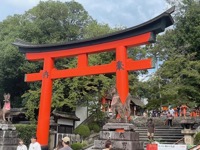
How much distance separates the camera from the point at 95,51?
49.9ft

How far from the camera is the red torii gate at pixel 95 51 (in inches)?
526

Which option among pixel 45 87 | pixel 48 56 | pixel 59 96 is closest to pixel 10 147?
pixel 45 87

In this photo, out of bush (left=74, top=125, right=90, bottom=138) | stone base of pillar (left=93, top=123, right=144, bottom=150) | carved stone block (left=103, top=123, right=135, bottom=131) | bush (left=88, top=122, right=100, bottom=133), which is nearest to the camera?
stone base of pillar (left=93, top=123, right=144, bottom=150)

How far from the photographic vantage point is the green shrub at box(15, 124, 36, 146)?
58.3 ft

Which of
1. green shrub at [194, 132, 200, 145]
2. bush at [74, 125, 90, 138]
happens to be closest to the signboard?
green shrub at [194, 132, 200, 145]

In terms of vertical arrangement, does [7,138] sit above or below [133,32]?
below

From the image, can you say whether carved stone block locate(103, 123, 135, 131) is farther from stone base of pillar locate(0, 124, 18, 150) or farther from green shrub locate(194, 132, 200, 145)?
green shrub locate(194, 132, 200, 145)

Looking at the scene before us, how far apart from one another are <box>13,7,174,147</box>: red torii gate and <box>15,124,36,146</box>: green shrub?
2912 millimetres

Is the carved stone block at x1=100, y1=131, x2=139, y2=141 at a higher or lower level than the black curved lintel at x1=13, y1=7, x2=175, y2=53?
lower

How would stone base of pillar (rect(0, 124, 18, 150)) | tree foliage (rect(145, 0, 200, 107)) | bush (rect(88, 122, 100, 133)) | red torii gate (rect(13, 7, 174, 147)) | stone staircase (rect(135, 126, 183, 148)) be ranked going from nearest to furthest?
1. stone base of pillar (rect(0, 124, 18, 150))
2. red torii gate (rect(13, 7, 174, 147))
3. stone staircase (rect(135, 126, 183, 148))
4. tree foliage (rect(145, 0, 200, 107))
5. bush (rect(88, 122, 100, 133))

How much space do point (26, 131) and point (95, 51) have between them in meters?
7.29

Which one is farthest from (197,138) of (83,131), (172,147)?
(83,131)

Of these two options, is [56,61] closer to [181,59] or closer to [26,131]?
[26,131]

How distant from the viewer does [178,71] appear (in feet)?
58.2
